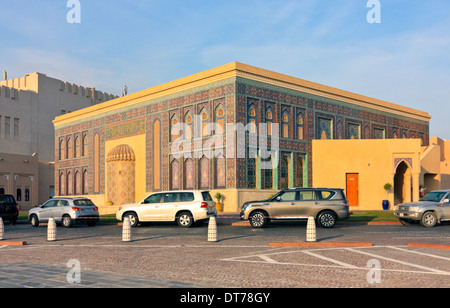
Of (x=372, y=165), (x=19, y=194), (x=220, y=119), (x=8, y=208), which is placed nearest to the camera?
(x=8, y=208)

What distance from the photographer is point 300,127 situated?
39969mm

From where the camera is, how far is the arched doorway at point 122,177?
44.2m

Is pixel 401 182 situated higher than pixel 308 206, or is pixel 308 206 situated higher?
pixel 401 182

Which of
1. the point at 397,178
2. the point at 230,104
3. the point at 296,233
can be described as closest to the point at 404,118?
the point at 397,178

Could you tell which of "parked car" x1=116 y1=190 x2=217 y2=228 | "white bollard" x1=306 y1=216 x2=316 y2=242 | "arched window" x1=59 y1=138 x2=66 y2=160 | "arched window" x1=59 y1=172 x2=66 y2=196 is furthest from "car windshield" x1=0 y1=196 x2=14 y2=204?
"arched window" x1=59 y1=138 x2=66 y2=160

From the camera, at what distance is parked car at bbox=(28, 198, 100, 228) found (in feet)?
83.1

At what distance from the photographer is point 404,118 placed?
165ft

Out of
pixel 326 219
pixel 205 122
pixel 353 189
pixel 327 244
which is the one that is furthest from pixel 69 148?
pixel 327 244

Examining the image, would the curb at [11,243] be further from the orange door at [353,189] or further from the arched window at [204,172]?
the orange door at [353,189]

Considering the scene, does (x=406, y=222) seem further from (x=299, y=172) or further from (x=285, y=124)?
(x=285, y=124)

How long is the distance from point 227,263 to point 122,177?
34.1 metres

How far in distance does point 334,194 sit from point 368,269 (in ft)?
38.2

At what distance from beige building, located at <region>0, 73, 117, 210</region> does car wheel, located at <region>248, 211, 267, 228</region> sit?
44.4 m
